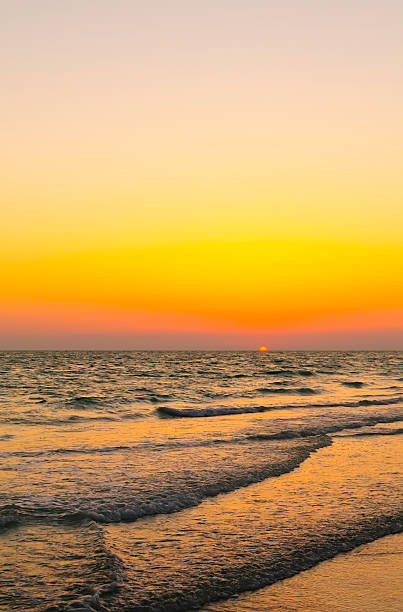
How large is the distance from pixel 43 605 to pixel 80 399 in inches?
1041

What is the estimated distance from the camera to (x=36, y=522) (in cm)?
898

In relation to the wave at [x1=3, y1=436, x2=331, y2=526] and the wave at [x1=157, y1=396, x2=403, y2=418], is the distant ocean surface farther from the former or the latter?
the wave at [x1=157, y1=396, x2=403, y2=418]

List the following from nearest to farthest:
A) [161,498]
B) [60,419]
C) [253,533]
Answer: [253,533], [161,498], [60,419]

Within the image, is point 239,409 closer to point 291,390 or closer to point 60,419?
point 60,419

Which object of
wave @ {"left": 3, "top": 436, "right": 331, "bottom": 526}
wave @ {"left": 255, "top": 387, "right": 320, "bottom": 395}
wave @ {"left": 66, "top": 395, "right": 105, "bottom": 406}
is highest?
wave @ {"left": 3, "top": 436, "right": 331, "bottom": 526}

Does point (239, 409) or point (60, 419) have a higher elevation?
point (60, 419)

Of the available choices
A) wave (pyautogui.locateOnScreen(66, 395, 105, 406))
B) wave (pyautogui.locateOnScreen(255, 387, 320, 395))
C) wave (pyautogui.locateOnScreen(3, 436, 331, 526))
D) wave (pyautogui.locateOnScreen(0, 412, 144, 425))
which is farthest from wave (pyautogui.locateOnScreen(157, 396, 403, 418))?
wave (pyautogui.locateOnScreen(3, 436, 331, 526))

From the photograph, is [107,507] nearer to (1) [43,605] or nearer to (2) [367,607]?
(1) [43,605]

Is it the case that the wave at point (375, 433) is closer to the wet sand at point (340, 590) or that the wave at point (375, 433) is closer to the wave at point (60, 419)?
the wave at point (60, 419)

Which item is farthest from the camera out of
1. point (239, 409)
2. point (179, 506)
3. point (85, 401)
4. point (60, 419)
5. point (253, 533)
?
point (85, 401)

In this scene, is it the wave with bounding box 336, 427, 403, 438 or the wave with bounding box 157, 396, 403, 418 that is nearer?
the wave with bounding box 336, 427, 403, 438

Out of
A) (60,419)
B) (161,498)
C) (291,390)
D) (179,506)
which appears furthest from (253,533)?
(291,390)

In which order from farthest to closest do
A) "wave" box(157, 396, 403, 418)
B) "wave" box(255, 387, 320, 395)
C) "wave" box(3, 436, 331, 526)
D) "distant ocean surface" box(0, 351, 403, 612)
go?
1. "wave" box(255, 387, 320, 395)
2. "wave" box(157, 396, 403, 418)
3. "wave" box(3, 436, 331, 526)
4. "distant ocean surface" box(0, 351, 403, 612)

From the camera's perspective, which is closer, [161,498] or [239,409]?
[161,498]
